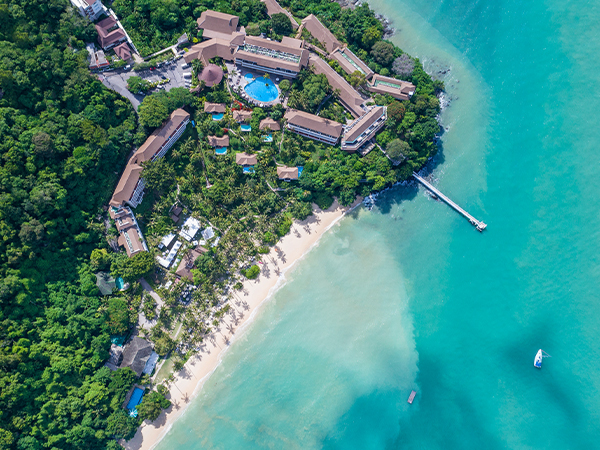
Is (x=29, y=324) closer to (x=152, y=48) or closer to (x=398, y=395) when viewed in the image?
(x=152, y=48)

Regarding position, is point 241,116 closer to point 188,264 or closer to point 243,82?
point 243,82

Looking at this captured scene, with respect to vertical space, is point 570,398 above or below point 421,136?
below

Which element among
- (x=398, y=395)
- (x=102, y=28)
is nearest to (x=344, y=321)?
(x=398, y=395)

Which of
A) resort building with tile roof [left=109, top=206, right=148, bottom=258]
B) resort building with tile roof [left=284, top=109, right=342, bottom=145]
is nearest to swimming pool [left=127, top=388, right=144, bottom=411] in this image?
resort building with tile roof [left=109, top=206, right=148, bottom=258]

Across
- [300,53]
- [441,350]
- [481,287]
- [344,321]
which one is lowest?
[344,321]

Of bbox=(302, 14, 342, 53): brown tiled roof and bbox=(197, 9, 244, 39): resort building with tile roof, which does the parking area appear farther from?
bbox=(302, 14, 342, 53): brown tiled roof

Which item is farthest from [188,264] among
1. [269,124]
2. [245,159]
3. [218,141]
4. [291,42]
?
[291,42]
